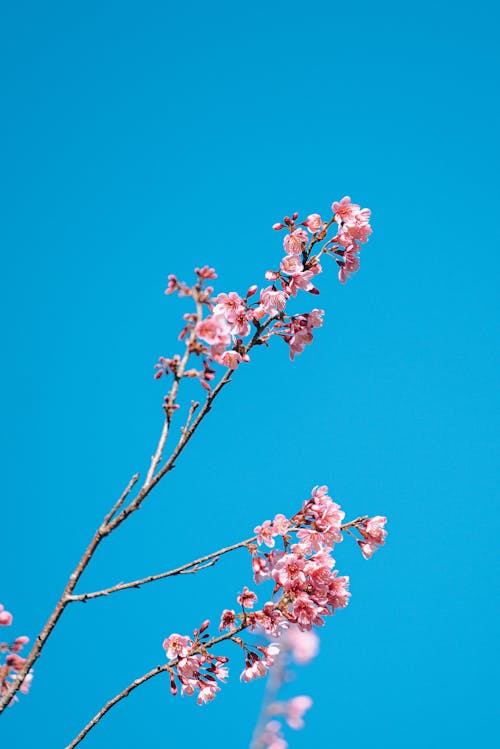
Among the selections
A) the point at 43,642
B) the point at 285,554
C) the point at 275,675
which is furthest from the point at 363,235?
the point at 43,642

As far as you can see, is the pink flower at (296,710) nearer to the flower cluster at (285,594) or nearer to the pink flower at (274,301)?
the flower cluster at (285,594)

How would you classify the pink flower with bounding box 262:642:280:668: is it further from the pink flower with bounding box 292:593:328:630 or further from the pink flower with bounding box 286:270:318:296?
the pink flower with bounding box 286:270:318:296

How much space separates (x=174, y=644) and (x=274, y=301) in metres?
2.22

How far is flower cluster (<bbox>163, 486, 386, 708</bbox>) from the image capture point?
3.88 meters

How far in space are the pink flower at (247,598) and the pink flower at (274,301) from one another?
1.70 m

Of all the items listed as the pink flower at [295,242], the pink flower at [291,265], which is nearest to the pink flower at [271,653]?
the pink flower at [291,265]

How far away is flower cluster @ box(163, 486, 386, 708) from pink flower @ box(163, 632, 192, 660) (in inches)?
3.1

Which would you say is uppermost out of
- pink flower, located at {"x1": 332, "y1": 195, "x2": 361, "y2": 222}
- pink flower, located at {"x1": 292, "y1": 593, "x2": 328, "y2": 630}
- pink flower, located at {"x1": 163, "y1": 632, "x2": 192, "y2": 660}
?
pink flower, located at {"x1": 332, "y1": 195, "x2": 361, "y2": 222}

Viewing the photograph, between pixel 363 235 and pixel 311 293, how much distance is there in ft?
1.89

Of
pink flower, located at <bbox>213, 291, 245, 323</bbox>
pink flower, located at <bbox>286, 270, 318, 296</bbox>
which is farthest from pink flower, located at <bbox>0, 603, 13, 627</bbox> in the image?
pink flower, located at <bbox>286, 270, 318, 296</bbox>

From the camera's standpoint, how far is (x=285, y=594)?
13.0 feet

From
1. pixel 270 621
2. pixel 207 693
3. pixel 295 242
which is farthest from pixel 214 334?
pixel 207 693

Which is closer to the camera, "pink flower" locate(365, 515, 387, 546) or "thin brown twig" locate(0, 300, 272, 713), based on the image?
"thin brown twig" locate(0, 300, 272, 713)

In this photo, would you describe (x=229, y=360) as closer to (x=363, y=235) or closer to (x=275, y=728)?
(x=363, y=235)
